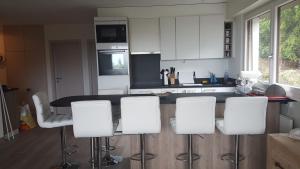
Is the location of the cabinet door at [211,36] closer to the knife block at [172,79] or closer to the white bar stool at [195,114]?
the knife block at [172,79]

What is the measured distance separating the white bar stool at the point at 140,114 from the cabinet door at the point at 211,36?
8.98 feet

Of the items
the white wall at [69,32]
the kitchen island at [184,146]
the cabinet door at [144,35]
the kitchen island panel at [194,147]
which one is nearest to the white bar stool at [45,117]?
the kitchen island at [184,146]

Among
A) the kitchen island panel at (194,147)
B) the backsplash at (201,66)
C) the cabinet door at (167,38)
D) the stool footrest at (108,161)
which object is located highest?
the cabinet door at (167,38)

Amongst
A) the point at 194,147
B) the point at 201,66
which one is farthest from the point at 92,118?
the point at 201,66

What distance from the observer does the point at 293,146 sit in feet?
6.49

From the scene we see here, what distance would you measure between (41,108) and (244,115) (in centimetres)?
219

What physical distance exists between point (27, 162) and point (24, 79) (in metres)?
3.65

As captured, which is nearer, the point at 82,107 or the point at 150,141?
the point at 82,107

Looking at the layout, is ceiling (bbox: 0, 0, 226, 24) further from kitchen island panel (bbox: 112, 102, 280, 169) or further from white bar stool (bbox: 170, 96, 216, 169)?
white bar stool (bbox: 170, 96, 216, 169)

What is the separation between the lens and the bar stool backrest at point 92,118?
2445 mm

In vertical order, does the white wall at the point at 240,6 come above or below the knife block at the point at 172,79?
above

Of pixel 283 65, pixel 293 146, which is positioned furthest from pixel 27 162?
pixel 283 65

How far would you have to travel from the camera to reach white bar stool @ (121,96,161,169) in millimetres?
2453

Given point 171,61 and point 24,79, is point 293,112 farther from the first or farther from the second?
point 24,79
